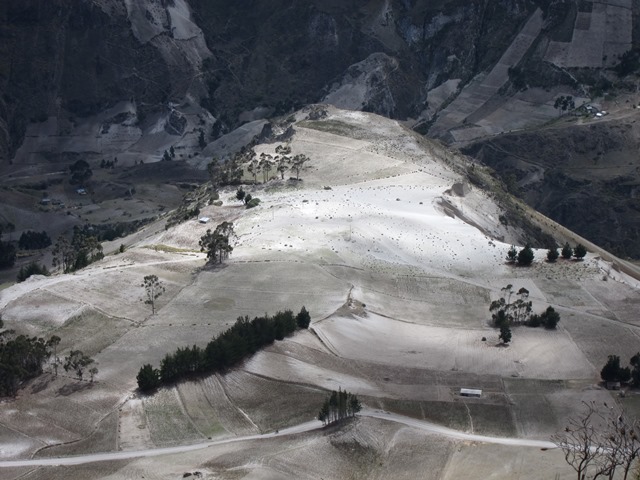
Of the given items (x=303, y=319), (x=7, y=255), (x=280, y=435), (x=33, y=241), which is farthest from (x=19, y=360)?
(x=33, y=241)

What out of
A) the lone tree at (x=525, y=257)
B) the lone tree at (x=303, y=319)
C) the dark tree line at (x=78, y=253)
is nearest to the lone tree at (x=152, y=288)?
the lone tree at (x=303, y=319)

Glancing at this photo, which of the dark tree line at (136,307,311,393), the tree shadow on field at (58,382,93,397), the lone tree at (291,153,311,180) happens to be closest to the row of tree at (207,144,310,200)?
the lone tree at (291,153,311,180)

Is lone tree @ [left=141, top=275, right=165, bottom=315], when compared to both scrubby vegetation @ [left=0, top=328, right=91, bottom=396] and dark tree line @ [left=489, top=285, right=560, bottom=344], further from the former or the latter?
dark tree line @ [left=489, top=285, right=560, bottom=344]

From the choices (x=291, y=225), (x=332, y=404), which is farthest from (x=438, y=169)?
(x=332, y=404)

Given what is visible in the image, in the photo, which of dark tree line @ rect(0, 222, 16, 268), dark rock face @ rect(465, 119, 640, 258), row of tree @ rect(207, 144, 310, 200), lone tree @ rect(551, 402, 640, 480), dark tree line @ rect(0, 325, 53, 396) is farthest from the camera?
dark rock face @ rect(465, 119, 640, 258)

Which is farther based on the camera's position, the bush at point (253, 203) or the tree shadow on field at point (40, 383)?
the bush at point (253, 203)

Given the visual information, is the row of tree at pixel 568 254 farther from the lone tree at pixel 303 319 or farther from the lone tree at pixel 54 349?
the lone tree at pixel 54 349
